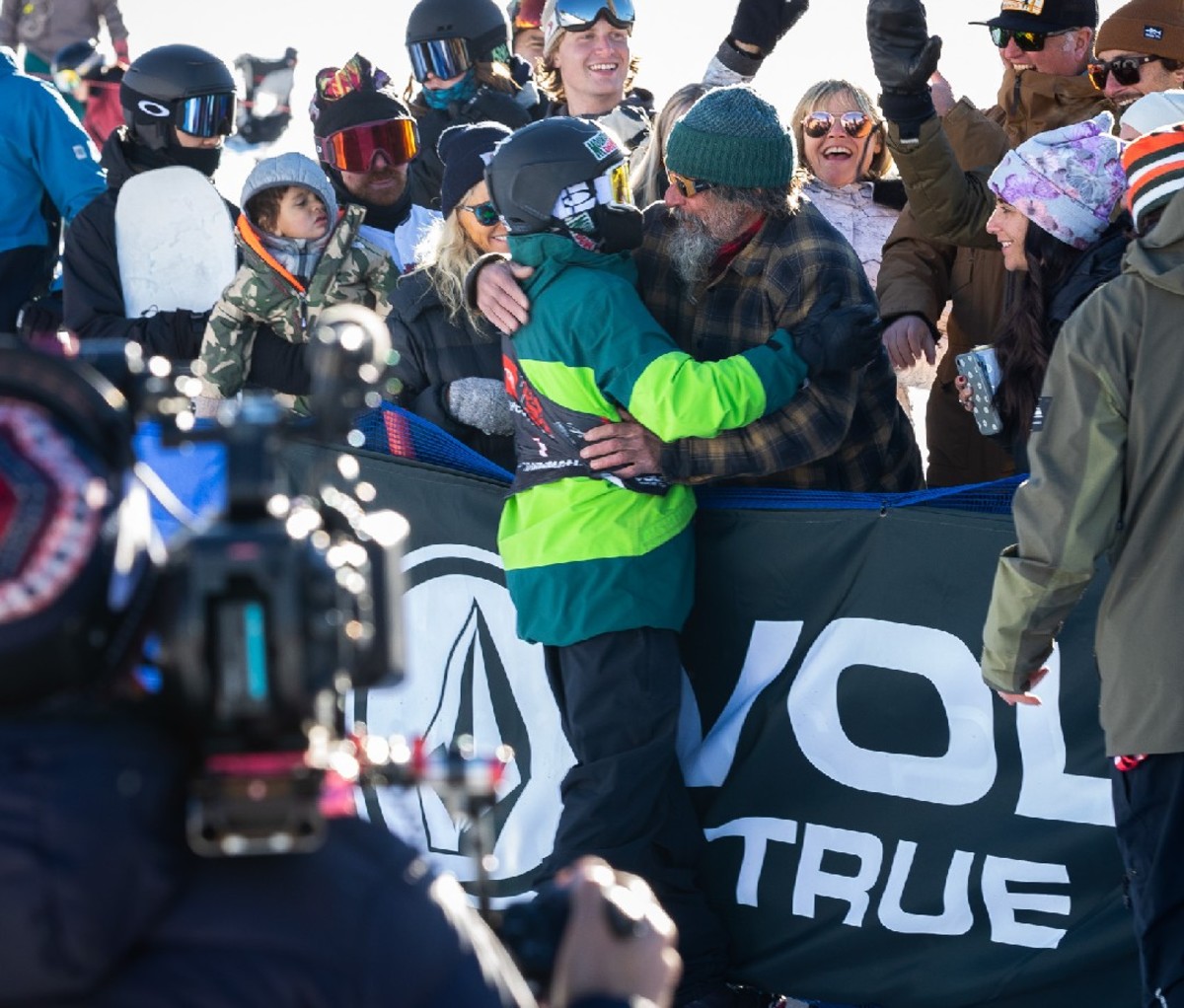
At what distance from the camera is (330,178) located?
7.30m

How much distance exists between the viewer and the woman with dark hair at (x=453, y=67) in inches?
289

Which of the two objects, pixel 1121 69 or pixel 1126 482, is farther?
pixel 1121 69

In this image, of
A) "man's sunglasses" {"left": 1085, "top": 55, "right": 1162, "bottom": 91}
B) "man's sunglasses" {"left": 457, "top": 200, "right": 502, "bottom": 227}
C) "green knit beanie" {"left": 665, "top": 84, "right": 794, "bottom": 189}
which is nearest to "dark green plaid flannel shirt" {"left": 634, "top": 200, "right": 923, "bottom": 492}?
"green knit beanie" {"left": 665, "top": 84, "right": 794, "bottom": 189}

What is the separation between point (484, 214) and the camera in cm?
559

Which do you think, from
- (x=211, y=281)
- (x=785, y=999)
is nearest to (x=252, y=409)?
(x=785, y=999)

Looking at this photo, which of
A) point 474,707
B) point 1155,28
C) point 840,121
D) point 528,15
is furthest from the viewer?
point 528,15

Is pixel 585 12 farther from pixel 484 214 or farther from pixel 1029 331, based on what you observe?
pixel 1029 331

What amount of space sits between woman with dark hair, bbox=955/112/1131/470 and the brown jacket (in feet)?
2.68

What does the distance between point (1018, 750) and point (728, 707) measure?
2.59 ft

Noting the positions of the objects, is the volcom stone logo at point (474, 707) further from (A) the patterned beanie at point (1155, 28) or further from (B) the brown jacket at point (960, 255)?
(A) the patterned beanie at point (1155, 28)

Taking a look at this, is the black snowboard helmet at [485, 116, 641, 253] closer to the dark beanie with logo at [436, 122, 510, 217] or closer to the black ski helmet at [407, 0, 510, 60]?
the dark beanie with logo at [436, 122, 510, 217]

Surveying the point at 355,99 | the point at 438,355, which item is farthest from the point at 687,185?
the point at 355,99

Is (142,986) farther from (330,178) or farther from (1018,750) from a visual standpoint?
(330,178)

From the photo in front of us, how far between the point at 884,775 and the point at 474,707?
1.26 metres
